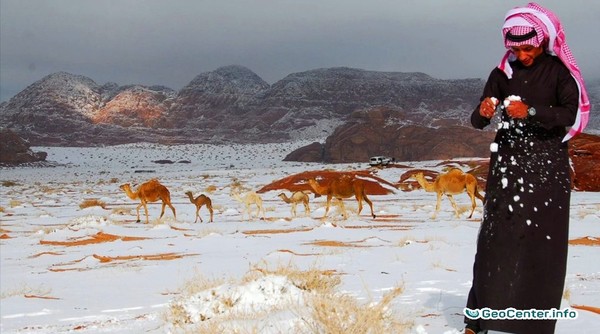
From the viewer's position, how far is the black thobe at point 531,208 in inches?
129

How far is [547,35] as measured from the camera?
3.41 metres

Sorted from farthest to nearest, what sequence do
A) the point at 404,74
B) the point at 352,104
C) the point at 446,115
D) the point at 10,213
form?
the point at 404,74 < the point at 352,104 < the point at 446,115 < the point at 10,213

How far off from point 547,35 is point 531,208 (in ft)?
3.15

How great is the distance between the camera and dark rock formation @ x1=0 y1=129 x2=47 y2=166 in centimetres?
6744

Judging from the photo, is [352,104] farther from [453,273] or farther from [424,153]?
[453,273]

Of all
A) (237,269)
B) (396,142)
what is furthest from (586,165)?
(396,142)

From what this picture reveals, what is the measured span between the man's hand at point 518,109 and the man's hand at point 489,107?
16 centimetres

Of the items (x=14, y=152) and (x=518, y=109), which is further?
(x=14, y=152)

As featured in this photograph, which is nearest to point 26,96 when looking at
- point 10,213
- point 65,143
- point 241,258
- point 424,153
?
point 65,143

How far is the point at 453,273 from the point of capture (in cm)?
597

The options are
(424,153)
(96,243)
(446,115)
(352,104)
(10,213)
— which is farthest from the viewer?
(352,104)

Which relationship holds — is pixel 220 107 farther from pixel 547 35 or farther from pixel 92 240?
pixel 547 35

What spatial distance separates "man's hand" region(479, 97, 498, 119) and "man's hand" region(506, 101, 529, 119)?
0.16m

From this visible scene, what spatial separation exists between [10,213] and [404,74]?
18285cm
